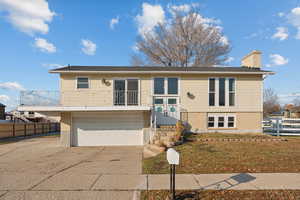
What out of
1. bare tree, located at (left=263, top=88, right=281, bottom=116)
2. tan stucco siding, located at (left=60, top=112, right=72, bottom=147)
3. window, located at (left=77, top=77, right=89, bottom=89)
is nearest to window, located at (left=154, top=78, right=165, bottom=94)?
window, located at (left=77, top=77, right=89, bottom=89)

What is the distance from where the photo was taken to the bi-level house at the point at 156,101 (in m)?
11.7

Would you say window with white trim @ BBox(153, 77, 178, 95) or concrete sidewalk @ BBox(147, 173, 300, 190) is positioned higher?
window with white trim @ BBox(153, 77, 178, 95)

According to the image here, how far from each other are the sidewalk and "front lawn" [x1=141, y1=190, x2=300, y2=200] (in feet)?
0.62

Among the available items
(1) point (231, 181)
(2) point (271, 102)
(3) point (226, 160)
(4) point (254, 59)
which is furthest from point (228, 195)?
(2) point (271, 102)

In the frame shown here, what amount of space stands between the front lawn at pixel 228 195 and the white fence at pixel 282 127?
35.8 feet

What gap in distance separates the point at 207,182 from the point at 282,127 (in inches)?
496

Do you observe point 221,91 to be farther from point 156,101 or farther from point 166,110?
point 156,101

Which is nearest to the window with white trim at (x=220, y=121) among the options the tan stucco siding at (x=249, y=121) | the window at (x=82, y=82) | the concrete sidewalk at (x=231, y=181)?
the tan stucco siding at (x=249, y=121)

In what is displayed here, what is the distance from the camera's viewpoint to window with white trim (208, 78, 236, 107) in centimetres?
1210

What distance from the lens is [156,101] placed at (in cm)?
1191

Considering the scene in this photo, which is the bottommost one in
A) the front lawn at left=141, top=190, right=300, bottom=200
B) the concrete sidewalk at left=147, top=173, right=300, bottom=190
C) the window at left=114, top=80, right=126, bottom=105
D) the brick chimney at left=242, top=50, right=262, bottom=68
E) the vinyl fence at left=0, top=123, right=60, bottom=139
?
the vinyl fence at left=0, top=123, right=60, bottom=139

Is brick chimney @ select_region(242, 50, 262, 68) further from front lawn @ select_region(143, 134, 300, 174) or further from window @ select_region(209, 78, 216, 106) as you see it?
front lawn @ select_region(143, 134, 300, 174)

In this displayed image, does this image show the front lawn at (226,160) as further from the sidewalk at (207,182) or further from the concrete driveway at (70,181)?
the concrete driveway at (70,181)

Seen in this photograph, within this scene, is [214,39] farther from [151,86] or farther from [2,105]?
[2,105]
